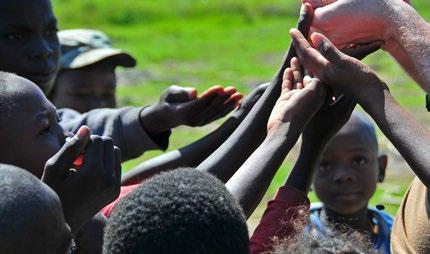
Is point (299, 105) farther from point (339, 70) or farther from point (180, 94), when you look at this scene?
point (180, 94)

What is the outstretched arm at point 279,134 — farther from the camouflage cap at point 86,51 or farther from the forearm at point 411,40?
the camouflage cap at point 86,51

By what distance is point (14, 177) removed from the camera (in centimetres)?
246

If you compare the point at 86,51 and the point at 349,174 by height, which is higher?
the point at 349,174

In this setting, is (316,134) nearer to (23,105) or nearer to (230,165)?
(230,165)

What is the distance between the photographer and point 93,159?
9.56ft

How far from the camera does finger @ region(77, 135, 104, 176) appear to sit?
9.45ft

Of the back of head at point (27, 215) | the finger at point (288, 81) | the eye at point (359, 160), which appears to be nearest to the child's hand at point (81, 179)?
the back of head at point (27, 215)

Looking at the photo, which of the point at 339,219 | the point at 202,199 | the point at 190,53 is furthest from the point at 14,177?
the point at 190,53

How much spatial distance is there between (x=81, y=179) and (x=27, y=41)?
1.66 meters

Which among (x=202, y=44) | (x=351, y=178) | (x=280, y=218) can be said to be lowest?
(x=202, y=44)

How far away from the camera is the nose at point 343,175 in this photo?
4.85 metres

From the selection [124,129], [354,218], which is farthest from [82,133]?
[354,218]

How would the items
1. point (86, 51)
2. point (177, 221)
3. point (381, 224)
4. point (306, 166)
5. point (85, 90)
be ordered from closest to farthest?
1. point (177, 221)
2. point (306, 166)
3. point (381, 224)
4. point (85, 90)
5. point (86, 51)

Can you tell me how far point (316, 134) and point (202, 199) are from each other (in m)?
1.11
